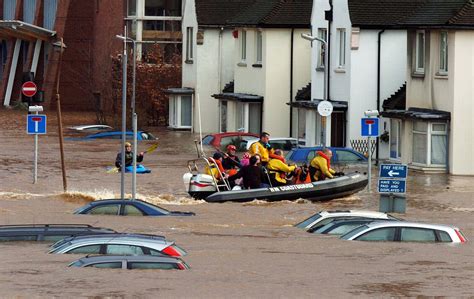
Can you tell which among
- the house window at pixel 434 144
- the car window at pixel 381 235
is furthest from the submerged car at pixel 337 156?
the car window at pixel 381 235

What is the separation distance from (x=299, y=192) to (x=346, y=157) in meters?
12.2

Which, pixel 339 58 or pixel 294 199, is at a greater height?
pixel 339 58

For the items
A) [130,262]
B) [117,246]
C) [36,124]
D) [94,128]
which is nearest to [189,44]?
[94,128]

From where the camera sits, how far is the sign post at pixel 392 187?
3612cm

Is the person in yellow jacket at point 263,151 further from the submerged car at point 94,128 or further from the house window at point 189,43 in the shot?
the house window at point 189,43

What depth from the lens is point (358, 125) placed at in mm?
55094

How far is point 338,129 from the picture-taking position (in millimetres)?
56406

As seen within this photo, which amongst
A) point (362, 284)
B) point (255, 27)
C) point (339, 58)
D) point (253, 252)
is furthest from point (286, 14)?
point (362, 284)

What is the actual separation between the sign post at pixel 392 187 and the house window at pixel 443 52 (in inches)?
555

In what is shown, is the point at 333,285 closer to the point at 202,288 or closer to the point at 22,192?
the point at 202,288

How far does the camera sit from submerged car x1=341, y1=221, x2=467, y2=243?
26.6m

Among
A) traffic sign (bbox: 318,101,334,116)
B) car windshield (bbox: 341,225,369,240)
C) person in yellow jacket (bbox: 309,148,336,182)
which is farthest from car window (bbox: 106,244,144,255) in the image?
traffic sign (bbox: 318,101,334,116)

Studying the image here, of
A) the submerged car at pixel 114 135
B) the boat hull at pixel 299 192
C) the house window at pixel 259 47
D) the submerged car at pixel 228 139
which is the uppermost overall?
the house window at pixel 259 47

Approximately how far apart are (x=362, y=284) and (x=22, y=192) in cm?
2190
